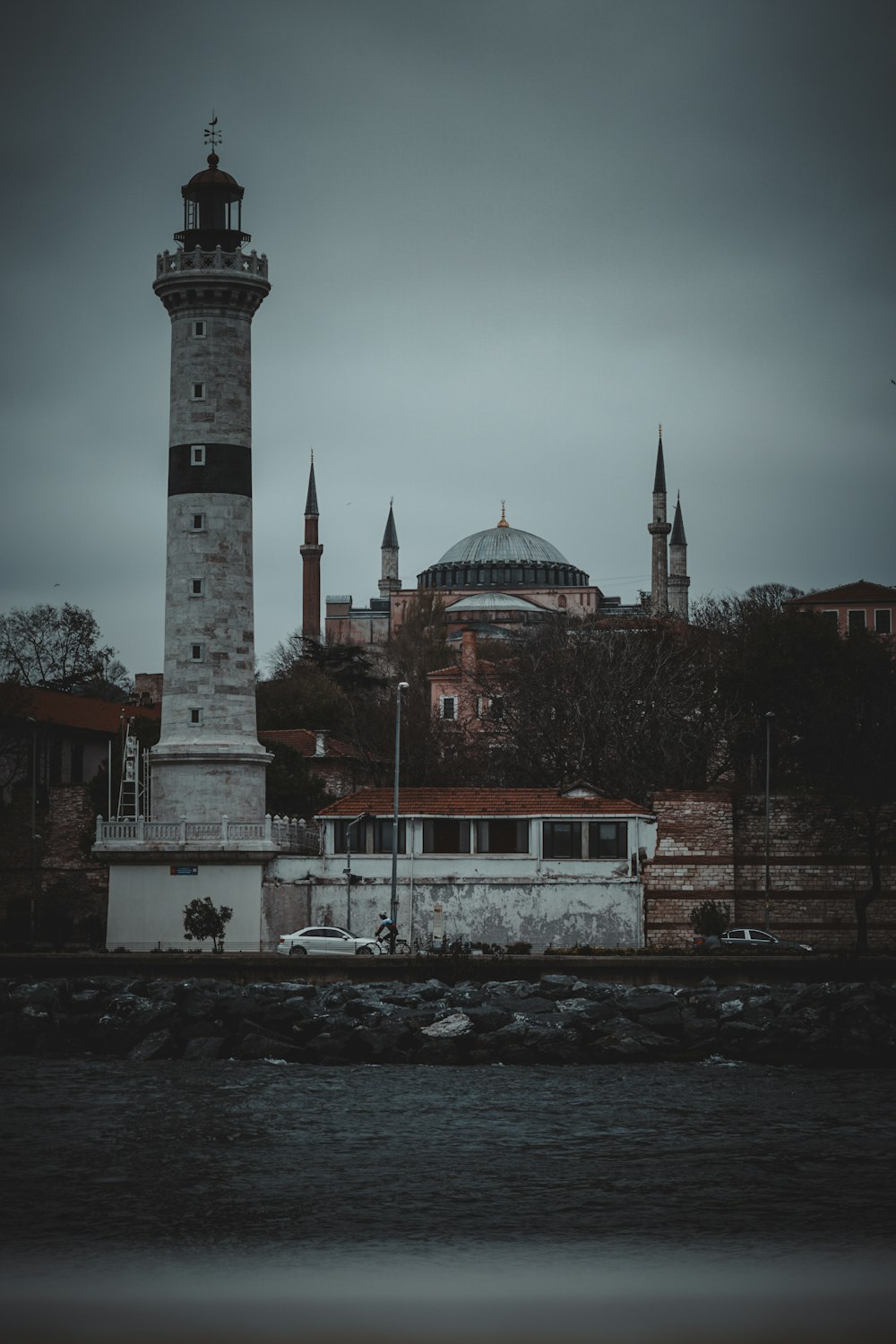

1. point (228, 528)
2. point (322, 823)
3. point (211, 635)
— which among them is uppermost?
point (228, 528)

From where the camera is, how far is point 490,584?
4464 inches

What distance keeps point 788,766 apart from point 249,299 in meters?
19.1

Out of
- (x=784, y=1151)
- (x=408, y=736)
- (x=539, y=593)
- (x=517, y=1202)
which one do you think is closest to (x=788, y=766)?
(x=408, y=736)

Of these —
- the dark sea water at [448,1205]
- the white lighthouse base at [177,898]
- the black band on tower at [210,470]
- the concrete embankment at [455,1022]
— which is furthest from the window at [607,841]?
the dark sea water at [448,1205]

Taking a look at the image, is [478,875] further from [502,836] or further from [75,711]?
[75,711]

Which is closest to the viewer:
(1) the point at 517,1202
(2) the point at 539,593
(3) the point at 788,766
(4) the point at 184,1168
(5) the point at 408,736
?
(1) the point at 517,1202

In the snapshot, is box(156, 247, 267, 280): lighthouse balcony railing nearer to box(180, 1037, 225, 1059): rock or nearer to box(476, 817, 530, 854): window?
box(476, 817, 530, 854): window

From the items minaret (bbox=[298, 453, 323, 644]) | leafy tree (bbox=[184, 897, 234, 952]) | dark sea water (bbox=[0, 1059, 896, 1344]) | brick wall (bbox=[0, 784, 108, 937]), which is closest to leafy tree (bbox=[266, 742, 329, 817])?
brick wall (bbox=[0, 784, 108, 937])

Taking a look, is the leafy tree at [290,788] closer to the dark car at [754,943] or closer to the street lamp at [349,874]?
the street lamp at [349,874]

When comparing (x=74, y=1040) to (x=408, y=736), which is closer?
(x=74, y=1040)

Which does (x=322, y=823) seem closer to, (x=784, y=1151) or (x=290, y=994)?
(x=290, y=994)

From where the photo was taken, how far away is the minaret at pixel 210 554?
37.5 meters

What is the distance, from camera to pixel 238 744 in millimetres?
37625

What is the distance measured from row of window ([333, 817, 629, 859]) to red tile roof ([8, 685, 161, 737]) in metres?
14.5
